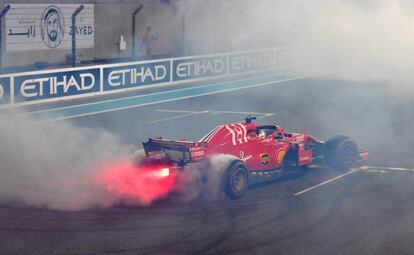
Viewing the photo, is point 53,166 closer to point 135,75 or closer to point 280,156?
point 280,156

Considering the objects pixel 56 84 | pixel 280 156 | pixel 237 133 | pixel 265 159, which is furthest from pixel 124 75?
pixel 237 133

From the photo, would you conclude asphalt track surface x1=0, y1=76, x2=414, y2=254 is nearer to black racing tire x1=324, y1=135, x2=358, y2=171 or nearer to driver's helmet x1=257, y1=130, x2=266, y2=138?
black racing tire x1=324, y1=135, x2=358, y2=171

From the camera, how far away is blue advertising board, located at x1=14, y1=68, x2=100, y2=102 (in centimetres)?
2381

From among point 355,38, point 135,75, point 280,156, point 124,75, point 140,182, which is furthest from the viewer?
point 355,38

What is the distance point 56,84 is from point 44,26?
6222mm

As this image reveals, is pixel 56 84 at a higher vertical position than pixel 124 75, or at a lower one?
lower

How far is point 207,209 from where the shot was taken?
43.4 feet

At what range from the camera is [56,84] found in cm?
2497

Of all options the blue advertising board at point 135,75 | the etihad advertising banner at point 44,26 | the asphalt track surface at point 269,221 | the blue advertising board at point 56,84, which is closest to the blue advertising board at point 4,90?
the blue advertising board at point 56,84

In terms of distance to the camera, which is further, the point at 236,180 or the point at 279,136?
the point at 279,136

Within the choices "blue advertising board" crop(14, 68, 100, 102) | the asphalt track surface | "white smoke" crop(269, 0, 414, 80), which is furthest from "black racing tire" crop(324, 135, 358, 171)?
"white smoke" crop(269, 0, 414, 80)

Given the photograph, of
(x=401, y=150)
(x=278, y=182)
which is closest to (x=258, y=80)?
(x=401, y=150)

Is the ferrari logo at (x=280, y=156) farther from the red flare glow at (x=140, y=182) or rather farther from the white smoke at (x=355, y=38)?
the white smoke at (x=355, y=38)

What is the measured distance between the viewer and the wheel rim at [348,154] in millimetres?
16047
